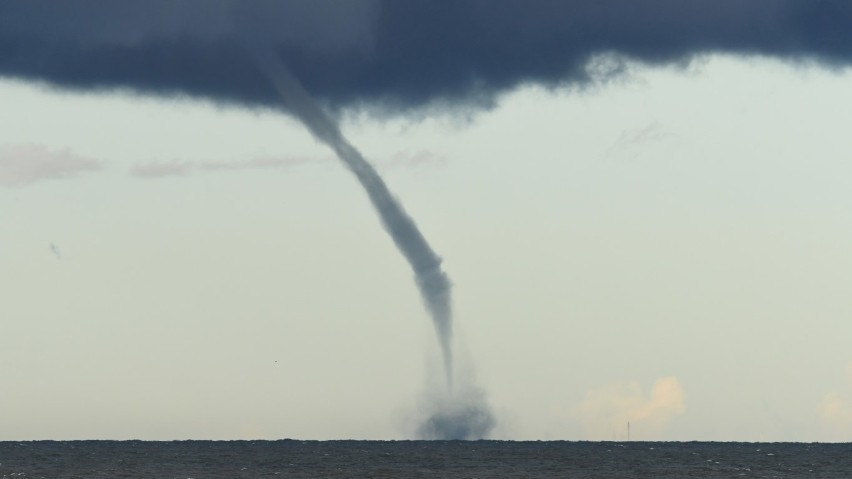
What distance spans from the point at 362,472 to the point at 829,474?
6781 cm

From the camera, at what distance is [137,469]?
643ft

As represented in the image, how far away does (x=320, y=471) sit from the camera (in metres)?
188

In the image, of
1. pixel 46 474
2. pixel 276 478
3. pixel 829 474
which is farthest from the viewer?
pixel 829 474

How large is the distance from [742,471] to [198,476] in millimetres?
79099

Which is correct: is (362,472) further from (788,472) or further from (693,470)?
(788,472)

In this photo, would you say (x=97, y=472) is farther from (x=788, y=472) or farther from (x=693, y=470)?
(x=788, y=472)

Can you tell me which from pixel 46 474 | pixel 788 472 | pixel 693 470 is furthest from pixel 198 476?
pixel 788 472

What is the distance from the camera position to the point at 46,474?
7077 inches

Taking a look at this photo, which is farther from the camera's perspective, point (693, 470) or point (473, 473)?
point (693, 470)

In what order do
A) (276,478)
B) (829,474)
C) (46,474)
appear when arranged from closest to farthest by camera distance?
1. (276,478)
2. (46,474)
3. (829,474)

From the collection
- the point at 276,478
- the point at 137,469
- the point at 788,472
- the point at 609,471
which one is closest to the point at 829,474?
the point at 788,472

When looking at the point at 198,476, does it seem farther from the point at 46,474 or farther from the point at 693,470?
the point at 693,470

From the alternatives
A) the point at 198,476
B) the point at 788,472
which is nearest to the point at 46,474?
the point at 198,476

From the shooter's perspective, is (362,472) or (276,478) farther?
(362,472)
